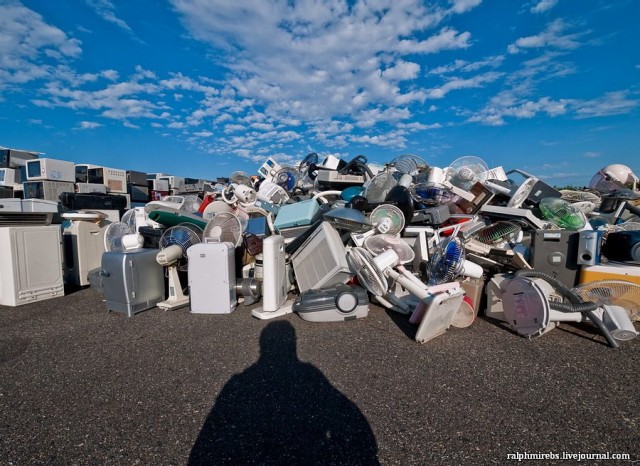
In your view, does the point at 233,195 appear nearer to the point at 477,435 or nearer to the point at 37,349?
the point at 37,349

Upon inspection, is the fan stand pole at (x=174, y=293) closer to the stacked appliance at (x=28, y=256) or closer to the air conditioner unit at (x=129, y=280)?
the air conditioner unit at (x=129, y=280)

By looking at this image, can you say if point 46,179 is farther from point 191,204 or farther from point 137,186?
point 191,204

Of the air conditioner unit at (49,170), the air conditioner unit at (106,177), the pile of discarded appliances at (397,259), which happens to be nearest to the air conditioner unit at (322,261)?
the pile of discarded appliances at (397,259)

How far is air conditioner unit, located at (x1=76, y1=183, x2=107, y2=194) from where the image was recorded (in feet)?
23.4

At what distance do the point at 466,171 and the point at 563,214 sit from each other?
5.45 feet

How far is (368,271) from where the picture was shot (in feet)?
9.78

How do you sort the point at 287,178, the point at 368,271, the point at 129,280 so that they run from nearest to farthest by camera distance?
the point at 368,271
the point at 129,280
the point at 287,178

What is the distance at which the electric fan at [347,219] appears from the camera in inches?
140

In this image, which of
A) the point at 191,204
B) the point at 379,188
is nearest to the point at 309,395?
the point at 379,188

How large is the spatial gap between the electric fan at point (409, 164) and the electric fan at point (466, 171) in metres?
0.83

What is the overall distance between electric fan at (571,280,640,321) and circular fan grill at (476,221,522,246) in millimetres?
1100

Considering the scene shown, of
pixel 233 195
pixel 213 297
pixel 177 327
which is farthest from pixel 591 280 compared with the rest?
pixel 233 195

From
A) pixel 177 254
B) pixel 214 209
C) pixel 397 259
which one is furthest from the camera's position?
pixel 214 209

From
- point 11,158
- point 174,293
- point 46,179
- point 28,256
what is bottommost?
point 174,293
